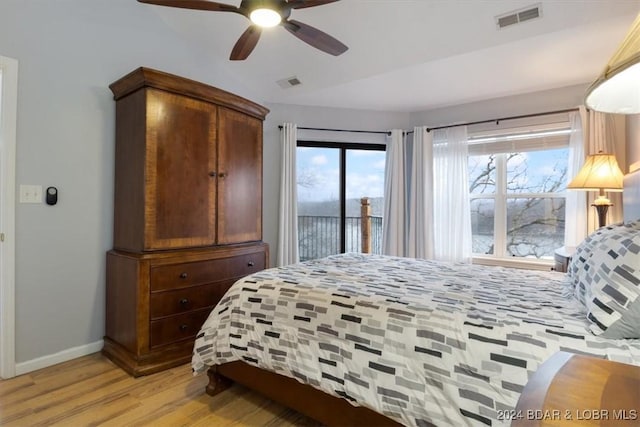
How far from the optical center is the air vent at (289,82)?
3.43 m

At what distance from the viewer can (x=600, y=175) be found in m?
2.49

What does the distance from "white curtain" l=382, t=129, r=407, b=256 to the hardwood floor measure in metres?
2.73

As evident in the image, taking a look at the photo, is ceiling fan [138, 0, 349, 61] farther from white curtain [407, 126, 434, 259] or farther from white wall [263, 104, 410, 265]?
white curtain [407, 126, 434, 259]

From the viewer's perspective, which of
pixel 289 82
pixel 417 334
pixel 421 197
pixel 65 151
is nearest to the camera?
pixel 417 334

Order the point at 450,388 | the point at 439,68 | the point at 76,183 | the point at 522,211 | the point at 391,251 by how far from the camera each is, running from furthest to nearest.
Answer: the point at 391,251 → the point at 522,211 → the point at 439,68 → the point at 76,183 → the point at 450,388

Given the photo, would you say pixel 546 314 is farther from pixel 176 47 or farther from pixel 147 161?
pixel 176 47

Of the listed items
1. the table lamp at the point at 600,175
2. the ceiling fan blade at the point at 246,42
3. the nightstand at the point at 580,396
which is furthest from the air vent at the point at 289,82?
the nightstand at the point at 580,396

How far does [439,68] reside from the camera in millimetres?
3137

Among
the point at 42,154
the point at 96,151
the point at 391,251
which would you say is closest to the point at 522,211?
the point at 391,251

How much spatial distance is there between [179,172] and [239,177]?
52 centimetres

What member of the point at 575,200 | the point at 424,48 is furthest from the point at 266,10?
the point at 575,200

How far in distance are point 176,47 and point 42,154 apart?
1.42 m

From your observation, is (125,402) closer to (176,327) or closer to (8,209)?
(176,327)

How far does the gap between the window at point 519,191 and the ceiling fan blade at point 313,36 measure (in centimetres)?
244
